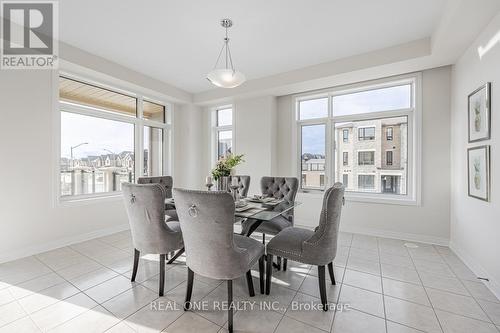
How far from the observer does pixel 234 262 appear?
167 centimetres

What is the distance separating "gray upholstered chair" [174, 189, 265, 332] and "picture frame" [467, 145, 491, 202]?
8.35 ft

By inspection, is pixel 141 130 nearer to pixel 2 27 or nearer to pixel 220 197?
pixel 2 27

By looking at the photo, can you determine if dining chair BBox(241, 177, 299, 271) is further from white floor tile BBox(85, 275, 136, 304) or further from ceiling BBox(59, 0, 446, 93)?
ceiling BBox(59, 0, 446, 93)

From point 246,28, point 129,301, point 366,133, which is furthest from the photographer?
point 366,133

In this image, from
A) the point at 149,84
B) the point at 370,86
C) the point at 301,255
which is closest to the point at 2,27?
the point at 149,84

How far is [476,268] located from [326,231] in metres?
2.03

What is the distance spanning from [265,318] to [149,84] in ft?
13.8

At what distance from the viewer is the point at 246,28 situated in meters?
2.73

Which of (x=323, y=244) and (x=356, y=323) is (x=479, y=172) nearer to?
(x=323, y=244)

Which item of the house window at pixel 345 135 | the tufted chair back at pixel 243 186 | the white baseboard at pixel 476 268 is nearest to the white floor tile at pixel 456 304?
the white baseboard at pixel 476 268

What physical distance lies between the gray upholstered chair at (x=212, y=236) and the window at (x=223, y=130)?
366cm

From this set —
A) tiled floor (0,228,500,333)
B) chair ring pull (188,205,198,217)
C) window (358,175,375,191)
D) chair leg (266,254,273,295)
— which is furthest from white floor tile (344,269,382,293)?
window (358,175,375,191)

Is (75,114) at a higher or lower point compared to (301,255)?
higher

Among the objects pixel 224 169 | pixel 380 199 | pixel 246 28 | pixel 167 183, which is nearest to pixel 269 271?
pixel 224 169
